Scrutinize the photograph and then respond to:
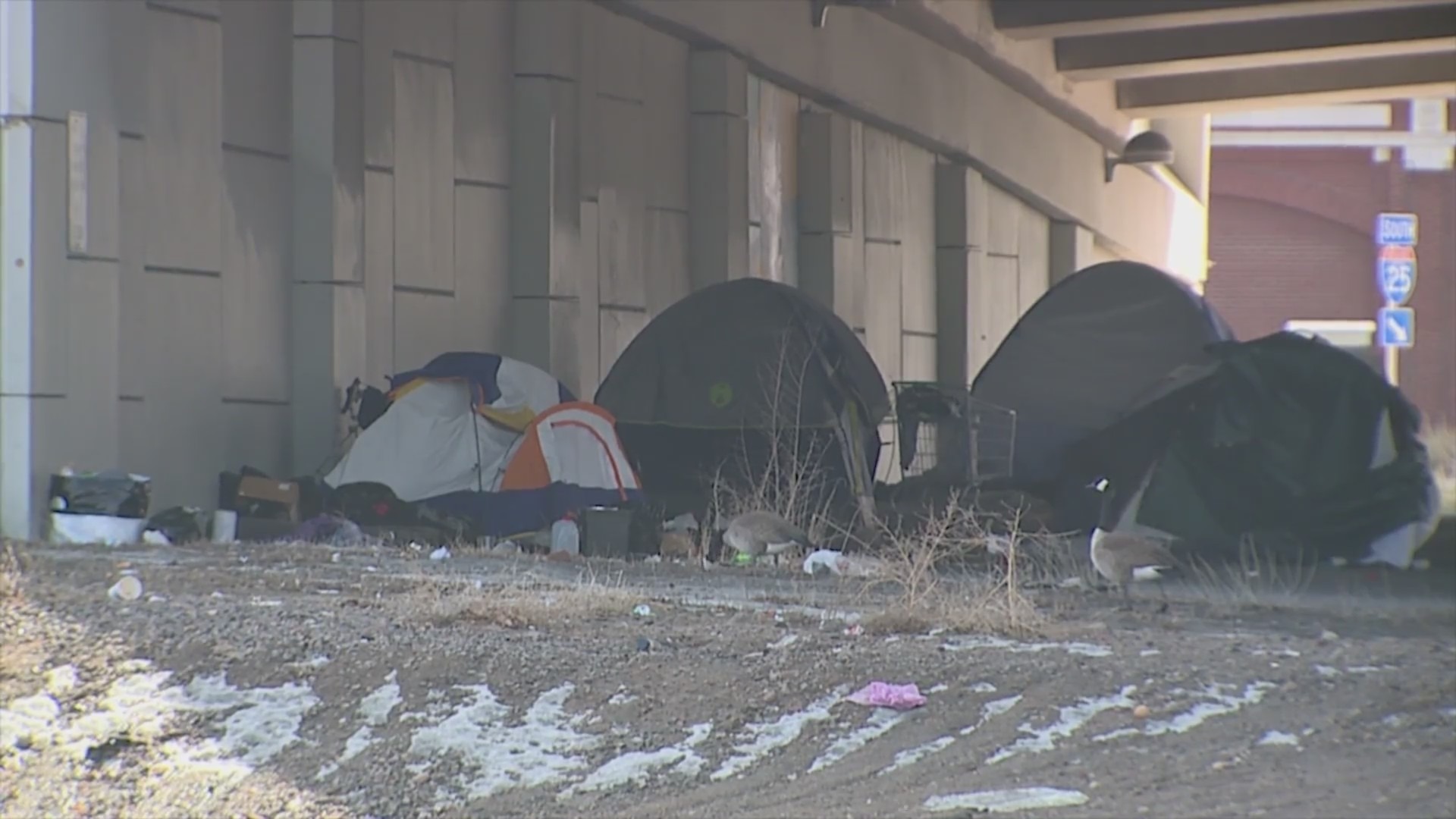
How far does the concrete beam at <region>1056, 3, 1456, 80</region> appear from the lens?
27.5 metres

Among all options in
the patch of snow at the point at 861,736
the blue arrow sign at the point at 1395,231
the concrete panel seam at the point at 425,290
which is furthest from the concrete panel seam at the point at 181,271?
the blue arrow sign at the point at 1395,231

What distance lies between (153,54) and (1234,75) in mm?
22499

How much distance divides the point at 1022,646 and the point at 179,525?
665 centimetres

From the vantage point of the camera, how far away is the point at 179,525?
1341 cm

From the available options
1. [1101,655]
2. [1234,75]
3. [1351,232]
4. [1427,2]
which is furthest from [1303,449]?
[1351,232]

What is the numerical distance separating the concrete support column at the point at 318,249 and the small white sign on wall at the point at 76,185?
91.2 inches

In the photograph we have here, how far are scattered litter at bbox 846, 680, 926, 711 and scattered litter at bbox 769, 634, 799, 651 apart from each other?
91cm

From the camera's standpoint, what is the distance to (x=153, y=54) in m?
13.9

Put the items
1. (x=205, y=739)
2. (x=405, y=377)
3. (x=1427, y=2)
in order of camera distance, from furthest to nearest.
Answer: (x=1427, y=2) < (x=405, y=377) < (x=205, y=739)

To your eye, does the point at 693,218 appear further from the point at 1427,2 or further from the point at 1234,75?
the point at 1234,75

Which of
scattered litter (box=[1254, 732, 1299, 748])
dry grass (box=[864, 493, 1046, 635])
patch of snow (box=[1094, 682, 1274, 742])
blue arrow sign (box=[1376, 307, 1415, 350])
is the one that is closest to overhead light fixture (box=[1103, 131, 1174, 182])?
blue arrow sign (box=[1376, 307, 1415, 350])

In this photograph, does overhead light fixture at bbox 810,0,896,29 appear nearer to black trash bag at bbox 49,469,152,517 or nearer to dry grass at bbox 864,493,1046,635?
black trash bag at bbox 49,469,152,517

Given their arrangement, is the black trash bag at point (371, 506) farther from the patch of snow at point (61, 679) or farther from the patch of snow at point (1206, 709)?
the patch of snow at point (1206, 709)

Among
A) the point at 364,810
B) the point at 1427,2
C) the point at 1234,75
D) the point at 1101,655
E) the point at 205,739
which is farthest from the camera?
the point at 1234,75
